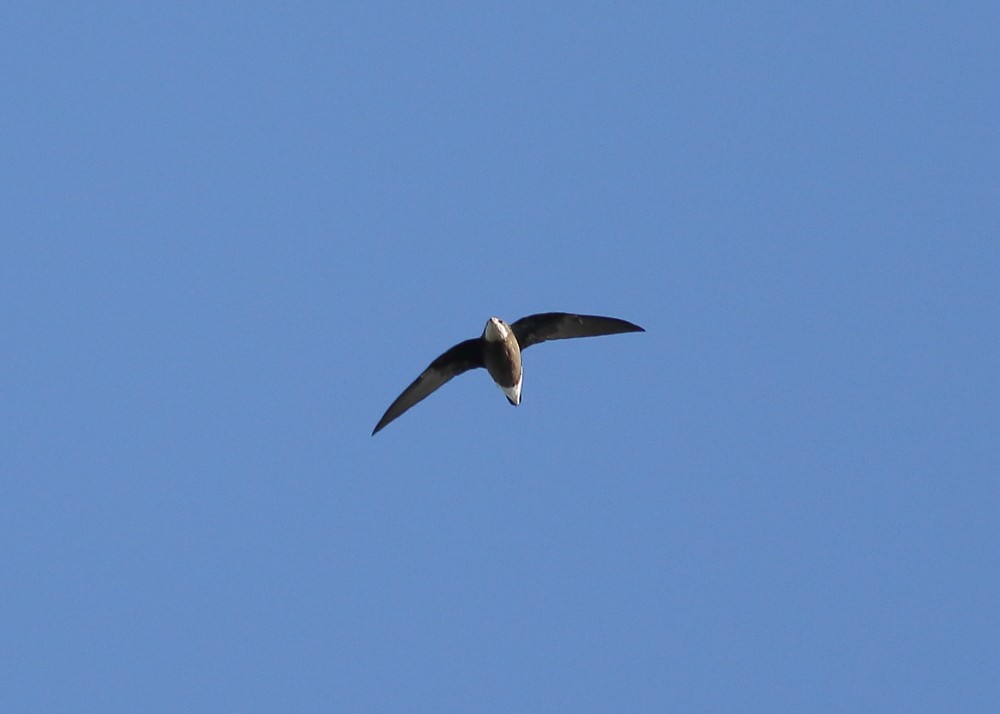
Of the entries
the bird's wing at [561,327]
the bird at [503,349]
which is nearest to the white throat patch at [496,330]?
the bird at [503,349]

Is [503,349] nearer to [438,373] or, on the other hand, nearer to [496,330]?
[496,330]

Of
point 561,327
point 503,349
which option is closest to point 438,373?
point 503,349

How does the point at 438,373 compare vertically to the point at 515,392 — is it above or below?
above

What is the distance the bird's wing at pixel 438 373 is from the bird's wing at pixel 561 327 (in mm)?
651

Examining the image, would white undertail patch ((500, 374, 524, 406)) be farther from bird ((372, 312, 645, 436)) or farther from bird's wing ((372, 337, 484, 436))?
bird's wing ((372, 337, 484, 436))

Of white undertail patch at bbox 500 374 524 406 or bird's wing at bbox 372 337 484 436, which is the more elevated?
bird's wing at bbox 372 337 484 436

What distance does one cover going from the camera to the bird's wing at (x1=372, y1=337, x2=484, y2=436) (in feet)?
72.6

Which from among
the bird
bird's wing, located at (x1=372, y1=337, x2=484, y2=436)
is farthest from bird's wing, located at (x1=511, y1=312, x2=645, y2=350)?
bird's wing, located at (x1=372, y1=337, x2=484, y2=436)

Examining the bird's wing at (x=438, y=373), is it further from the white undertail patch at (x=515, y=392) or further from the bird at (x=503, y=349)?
the white undertail patch at (x=515, y=392)

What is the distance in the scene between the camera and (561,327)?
22.1m

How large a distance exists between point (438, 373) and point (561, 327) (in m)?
1.88

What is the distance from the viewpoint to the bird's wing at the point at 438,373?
2214 cm

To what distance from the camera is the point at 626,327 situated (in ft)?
72.9

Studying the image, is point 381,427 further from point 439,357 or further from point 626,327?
point 626,327
